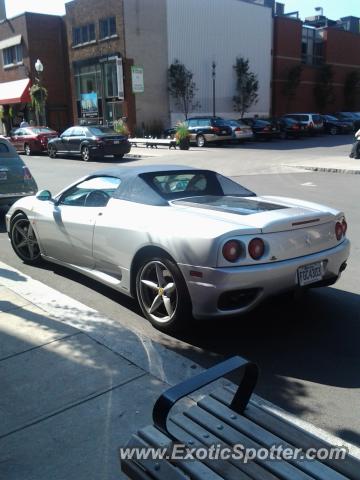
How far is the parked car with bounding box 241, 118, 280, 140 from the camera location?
31.0 meters

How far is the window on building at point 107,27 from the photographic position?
34.3m

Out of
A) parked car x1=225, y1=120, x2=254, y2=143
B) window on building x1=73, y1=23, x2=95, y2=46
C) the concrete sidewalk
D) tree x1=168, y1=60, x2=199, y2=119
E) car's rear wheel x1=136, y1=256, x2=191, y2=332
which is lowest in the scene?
the concrete sidewalk

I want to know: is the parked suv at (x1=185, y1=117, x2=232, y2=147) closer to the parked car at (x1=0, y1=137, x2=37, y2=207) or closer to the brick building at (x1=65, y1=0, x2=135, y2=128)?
the brick building at (x1=65, y1=0, x2=135, y2=128)

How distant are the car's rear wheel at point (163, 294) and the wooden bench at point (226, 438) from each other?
1.53 metres

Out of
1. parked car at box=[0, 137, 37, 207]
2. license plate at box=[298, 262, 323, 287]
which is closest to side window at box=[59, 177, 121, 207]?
license plate at box=[298, 262, 323, 287]

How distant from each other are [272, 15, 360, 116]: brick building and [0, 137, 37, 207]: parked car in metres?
36.9

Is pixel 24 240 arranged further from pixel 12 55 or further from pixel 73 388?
pixel 12 55

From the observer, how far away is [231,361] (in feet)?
7.22

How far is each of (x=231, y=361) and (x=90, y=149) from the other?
A: 19.8 meters

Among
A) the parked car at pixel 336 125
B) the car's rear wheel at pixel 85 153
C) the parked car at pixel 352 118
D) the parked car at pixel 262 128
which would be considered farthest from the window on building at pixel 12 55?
the parked car at pixel 352 118

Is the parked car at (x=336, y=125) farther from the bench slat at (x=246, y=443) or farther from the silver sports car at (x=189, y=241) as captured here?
the bench slat at (x=246, y=443)

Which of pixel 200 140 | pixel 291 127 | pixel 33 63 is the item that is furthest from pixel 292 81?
pixel 33 63

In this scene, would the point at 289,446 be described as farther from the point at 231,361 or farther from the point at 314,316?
the point at 314,316

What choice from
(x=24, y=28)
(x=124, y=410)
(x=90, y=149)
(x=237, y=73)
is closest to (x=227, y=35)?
(x=237, y=73)
